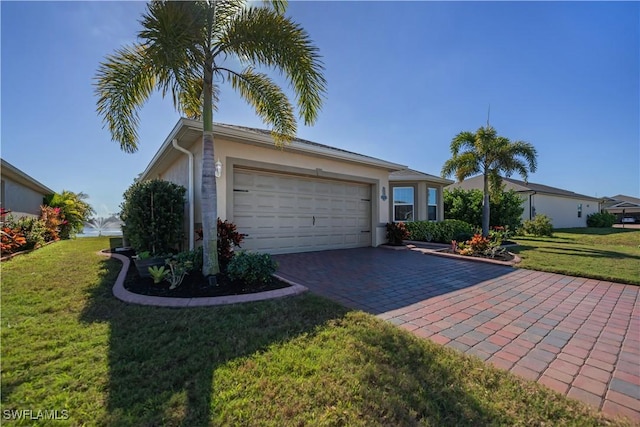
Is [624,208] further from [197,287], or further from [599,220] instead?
[197,287]

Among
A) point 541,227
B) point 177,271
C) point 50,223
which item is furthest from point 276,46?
point 541,227

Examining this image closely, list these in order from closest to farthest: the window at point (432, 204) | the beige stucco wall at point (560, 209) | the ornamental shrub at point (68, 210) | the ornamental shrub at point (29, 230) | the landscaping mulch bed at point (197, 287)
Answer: the landscaping mulch bed at point (197, 287)
the ornamental shrub at point (29, 230)
the window at point (432, 204)
the ornamental shrub at point (68, 210)
the beige stucco wall at point (560, 209)

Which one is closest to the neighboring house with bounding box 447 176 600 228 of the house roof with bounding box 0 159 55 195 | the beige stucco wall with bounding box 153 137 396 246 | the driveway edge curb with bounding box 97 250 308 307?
the beige stucco wall with bounding box 153 137 396 246

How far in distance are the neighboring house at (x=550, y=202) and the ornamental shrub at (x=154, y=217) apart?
21.8m

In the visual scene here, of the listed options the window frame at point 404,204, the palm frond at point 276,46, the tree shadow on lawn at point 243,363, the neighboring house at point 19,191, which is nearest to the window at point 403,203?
the window frame at point 404,204

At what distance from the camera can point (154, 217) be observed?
677 cm

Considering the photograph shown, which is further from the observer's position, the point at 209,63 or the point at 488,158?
the point at 488,158

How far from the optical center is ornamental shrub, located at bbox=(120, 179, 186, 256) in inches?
265

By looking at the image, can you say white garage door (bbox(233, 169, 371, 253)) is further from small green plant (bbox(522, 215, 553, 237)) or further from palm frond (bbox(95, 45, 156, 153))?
small green plant (bbox(522, 215, 553, 237))

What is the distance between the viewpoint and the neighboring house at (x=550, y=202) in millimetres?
23297

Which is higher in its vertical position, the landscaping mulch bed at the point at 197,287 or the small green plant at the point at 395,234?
the small green plant at the point at 395,234

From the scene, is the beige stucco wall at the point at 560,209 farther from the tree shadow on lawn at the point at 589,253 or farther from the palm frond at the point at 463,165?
the tree shadow on lawn at the point at 589,253

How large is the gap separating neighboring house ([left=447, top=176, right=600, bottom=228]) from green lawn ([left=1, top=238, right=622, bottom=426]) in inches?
895

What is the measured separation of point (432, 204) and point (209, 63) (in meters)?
13.4
